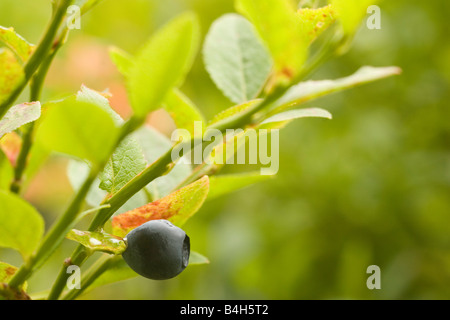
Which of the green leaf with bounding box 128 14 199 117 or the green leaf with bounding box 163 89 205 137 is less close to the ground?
the green leaf with bounding box 163 89 205 137

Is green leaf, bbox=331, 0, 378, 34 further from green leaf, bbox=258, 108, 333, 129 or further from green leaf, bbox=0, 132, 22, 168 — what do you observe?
green leaf, bbox=0, 132, 22, 168

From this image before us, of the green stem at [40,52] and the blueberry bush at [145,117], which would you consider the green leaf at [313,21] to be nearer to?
the blueberry bush at [145,117]

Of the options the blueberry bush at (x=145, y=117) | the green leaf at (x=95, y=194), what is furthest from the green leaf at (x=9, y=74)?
the green leaf at (x=95, y=194)

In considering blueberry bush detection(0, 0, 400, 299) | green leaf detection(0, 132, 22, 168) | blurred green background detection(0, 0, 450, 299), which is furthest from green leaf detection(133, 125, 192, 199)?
blurred green background detection(0, 0, 450, 299)

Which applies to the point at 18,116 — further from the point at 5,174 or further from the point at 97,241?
the point at 5,174
